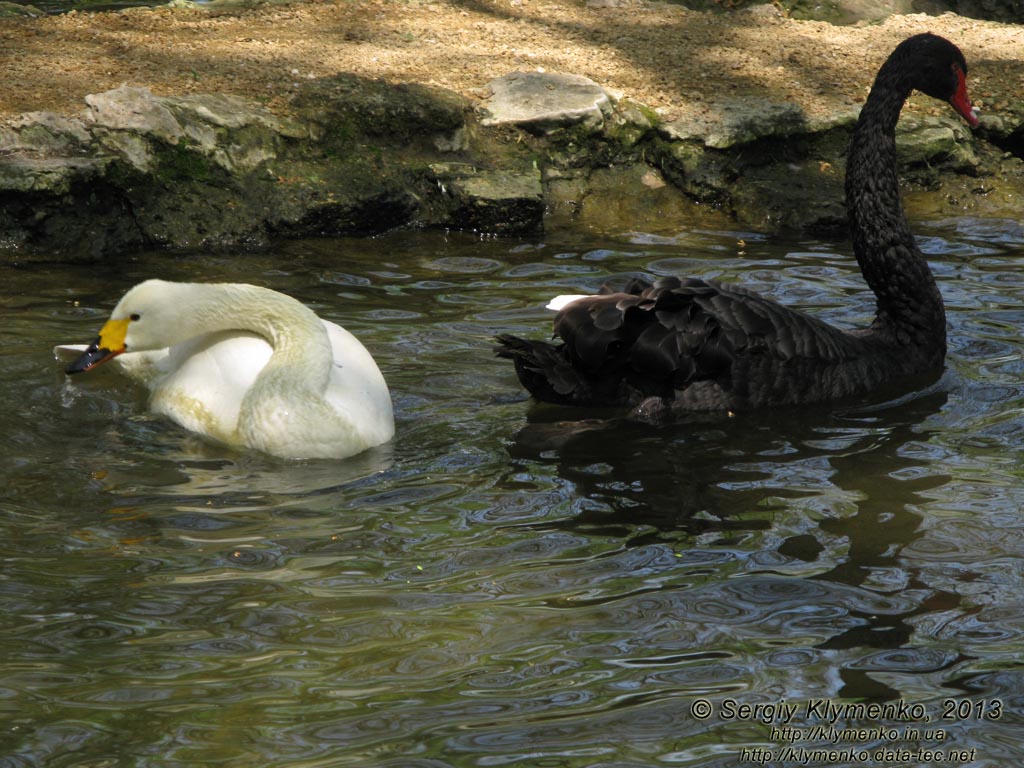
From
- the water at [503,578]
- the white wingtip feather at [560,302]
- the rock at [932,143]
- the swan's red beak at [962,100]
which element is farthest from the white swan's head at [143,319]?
the rock at [932,143]

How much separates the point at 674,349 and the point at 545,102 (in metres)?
3.42

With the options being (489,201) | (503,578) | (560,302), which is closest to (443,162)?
(489,201)

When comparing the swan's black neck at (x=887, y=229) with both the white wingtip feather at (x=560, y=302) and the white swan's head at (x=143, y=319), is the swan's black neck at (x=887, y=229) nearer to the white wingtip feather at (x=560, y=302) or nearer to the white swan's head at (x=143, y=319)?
the white wingtip feather at (x=560, y=302)

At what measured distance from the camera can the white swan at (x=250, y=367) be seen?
14.4 ft

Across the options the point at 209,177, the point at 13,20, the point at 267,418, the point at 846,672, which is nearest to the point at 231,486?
the point at 267,418

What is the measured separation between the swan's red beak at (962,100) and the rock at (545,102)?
2295mm

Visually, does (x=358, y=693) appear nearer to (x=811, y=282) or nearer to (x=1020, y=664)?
(x=1020, y=664)

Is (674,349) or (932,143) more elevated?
(932,143)

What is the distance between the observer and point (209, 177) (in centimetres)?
686

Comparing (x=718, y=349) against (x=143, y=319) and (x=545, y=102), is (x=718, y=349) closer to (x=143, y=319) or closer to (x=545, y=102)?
(x=143, y=319)

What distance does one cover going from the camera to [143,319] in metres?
4.74

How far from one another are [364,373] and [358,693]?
190 centimetres

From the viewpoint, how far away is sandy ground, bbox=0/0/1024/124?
7645mm

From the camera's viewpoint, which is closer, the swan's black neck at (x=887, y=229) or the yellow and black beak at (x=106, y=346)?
the yellow and black beak at (x=106, y=346)
